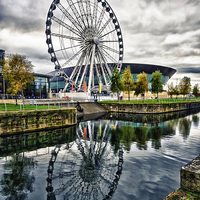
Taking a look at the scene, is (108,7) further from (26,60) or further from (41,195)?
(41,195)

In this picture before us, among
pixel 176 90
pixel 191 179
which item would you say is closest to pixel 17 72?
pixel 191 179

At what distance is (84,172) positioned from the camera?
9227 millimetres

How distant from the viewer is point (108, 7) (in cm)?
4975

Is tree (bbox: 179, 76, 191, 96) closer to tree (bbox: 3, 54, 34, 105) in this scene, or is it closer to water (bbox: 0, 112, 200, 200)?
water (bbox: 0, 112, 200, 200)

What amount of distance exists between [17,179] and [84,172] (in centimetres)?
312

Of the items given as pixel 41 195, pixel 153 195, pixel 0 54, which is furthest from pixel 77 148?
pixel 0 54

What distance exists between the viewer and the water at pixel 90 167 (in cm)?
737

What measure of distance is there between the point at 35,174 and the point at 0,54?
3746 centimetres

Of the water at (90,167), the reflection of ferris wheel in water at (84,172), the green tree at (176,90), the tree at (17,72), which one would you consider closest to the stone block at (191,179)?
the water at (90,167)

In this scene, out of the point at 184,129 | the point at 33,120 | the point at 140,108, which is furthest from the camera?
the point at 140,108

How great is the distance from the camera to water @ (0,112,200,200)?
737 centimetres

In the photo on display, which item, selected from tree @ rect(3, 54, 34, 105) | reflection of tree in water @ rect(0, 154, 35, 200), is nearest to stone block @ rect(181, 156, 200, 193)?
reflection of tree in water @ rect(0, 154, 35, 200)

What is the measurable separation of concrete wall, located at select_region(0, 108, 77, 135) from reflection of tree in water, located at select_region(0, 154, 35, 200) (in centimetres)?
642

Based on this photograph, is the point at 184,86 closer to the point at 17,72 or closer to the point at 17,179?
the point at 17,72
